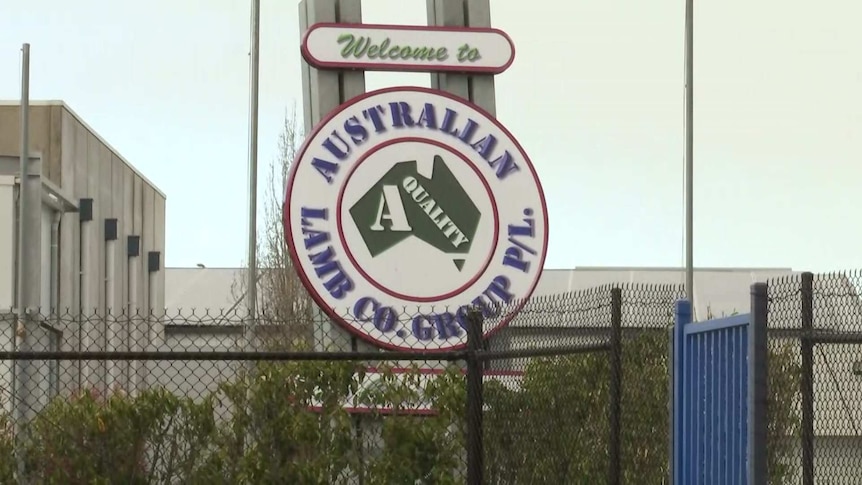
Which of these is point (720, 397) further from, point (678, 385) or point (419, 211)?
point (419, 211)

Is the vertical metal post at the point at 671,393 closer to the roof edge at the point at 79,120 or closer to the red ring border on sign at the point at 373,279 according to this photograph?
the red ring border on sign at the point at 373,279

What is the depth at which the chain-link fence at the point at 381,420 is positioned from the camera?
28.2 feet

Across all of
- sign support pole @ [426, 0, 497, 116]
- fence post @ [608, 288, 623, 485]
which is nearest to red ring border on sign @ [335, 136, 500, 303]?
sign support pole @ [426, 0, 497, 116]

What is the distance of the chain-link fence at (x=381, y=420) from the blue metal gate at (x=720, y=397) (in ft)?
1.75

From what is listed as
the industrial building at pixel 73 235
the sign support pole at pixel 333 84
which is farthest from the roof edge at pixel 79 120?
the sign support pole at pixel 333 84

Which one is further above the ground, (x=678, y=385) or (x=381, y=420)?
(x=678, y=385)

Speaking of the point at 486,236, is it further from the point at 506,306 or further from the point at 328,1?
the point at 328,1

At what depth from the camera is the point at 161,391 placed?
33.2 feet

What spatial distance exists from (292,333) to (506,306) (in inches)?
863

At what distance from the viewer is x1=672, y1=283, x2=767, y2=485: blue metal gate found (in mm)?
6770

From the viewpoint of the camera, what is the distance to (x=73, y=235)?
39.9 metres

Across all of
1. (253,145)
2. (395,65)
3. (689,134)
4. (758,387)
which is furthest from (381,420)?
(253,145)

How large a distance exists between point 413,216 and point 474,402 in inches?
154

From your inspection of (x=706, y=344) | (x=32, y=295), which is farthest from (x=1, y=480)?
(x=32, y=295)
